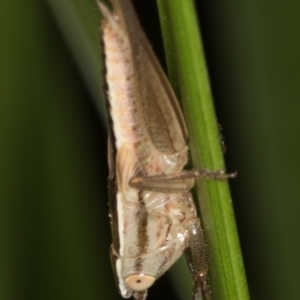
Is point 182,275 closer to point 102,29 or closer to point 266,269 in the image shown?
point 266,269

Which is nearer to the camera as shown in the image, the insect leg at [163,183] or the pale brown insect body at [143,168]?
the pale brown insect body at [143,168]

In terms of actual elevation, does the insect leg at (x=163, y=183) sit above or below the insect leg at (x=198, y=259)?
above

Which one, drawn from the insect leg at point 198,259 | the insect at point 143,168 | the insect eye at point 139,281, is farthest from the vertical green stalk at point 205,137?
the insect eye at point 139,281

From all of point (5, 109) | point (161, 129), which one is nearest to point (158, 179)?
point (161, 129)

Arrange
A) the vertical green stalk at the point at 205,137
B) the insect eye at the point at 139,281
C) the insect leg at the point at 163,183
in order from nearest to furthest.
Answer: the vertical green stalk at the point at 205,137 < the insect leg at the point at 163,183 < the insect eye at the point at 139,281

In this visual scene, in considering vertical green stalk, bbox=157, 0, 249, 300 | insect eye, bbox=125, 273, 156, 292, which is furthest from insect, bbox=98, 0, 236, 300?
vertical green stalk, bbox=157, 0, 249, 300

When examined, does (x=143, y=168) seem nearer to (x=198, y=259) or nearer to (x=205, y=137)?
(x=198, y=259)

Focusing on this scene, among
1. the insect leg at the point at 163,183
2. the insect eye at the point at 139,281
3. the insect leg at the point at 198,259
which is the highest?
the insect leg at the point at 163,183

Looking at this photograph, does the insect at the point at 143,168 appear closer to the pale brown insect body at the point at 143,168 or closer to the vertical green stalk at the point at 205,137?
the pale brown insect body at the point at 143,168

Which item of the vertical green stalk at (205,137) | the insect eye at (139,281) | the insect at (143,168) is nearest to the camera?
the vertical green stalk at (205,137)

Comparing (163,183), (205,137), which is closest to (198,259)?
(163,183)
